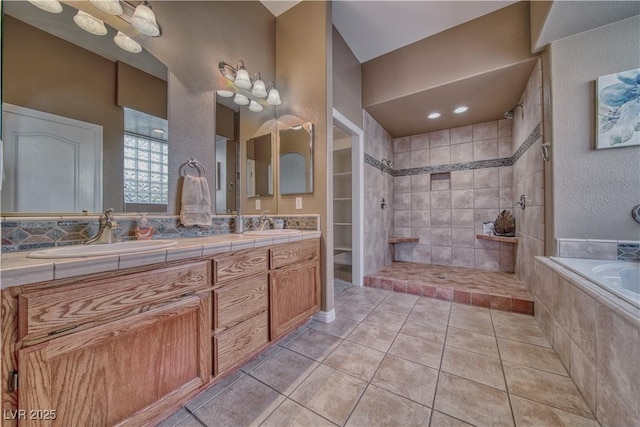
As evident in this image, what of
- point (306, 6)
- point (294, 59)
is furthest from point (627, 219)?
point (306, 6)

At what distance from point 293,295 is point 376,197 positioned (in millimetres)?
2054

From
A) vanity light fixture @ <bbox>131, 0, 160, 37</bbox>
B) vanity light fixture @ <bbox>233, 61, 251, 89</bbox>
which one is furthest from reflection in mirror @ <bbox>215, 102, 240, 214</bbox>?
vanity light fixture @ <bbox>131, 0, 160, 37</bbox>

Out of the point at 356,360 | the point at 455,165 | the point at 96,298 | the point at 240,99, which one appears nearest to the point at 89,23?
the point at 240,99

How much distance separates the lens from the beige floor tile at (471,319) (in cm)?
185

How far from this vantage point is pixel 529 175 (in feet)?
7.65

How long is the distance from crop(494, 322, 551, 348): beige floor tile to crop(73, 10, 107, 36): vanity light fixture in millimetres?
3277

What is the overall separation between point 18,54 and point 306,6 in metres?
2.06

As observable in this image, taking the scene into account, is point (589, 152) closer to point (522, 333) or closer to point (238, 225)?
point (522, 333)

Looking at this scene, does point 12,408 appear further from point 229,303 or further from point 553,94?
point 553,94

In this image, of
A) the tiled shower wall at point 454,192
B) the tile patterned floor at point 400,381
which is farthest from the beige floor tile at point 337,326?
the tiled shower wall at point 454,192

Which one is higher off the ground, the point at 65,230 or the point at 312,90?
the point at 312,90

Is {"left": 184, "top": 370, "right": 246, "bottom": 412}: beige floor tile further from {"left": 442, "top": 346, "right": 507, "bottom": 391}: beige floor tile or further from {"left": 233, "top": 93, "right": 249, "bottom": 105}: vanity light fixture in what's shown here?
{"left": 233, "top": 93, "right": 249, "bottom": 105}: vanity light fixture

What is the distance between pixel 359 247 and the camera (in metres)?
2.88

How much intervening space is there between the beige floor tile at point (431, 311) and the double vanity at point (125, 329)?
1.48 m
